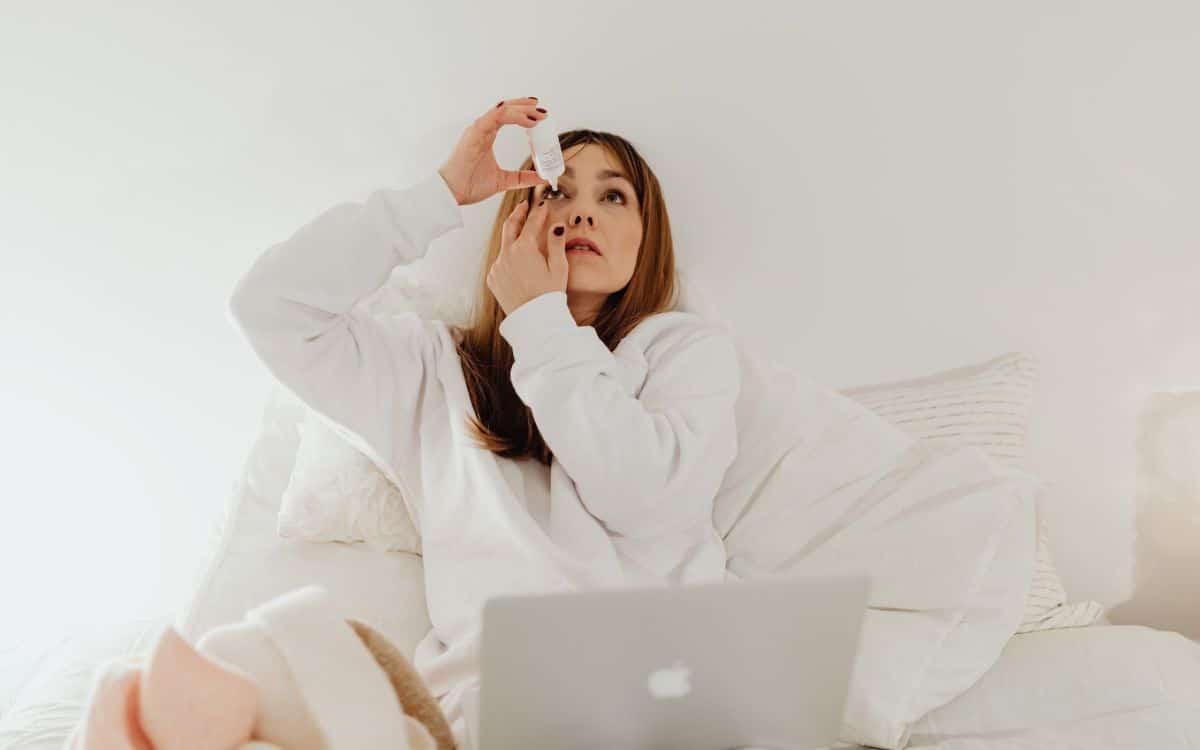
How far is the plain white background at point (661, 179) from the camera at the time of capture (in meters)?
1.46

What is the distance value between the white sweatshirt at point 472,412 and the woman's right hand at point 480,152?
1.6 inches

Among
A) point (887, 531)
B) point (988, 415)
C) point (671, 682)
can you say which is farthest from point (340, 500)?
point (988, 415)

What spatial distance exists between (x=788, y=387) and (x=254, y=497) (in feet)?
2.56

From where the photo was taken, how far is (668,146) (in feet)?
5.14

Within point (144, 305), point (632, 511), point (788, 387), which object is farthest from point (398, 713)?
point (144, 305)

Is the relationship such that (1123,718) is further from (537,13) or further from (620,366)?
(537,13)

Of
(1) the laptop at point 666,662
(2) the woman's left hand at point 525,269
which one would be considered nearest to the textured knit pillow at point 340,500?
(2) the woman's left hand at point 525,269

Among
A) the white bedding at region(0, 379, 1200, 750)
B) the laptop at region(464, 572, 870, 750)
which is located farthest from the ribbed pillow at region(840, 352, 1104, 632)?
the laptop at region(464, 572, 870, 750)

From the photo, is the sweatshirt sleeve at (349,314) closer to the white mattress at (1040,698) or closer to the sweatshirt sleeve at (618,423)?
the sweatshirt sleeve at (618,423)

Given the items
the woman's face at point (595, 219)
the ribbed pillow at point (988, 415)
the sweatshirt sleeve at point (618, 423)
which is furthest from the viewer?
the ribbed pillow at point (988, 415)

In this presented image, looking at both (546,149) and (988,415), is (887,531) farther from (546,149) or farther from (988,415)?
(546,149)

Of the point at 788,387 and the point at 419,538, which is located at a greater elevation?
the point at 788,387

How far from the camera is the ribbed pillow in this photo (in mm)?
1431

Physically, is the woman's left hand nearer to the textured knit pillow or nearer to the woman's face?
the woman's face
